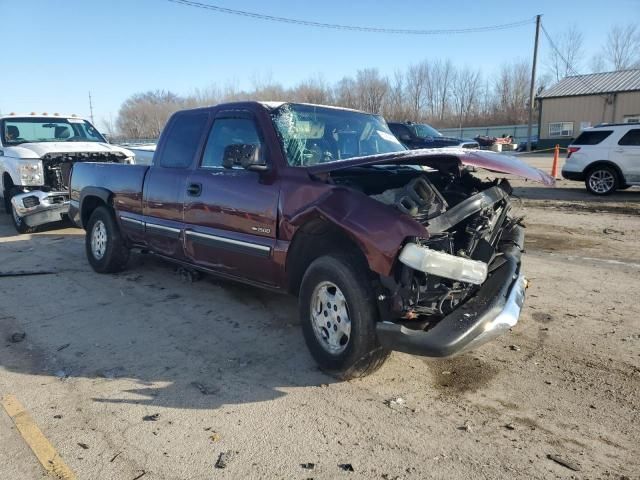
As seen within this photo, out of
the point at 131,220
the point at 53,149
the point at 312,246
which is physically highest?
the point at 53,149

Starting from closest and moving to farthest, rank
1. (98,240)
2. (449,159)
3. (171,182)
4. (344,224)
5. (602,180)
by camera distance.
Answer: (344,224) → (449,159) → (171,182) → (98,240) → (602,180)

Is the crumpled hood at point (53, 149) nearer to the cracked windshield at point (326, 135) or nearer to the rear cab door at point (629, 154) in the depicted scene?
the cracked windshield at point (326, 135)

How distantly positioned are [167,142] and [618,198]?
1170cm

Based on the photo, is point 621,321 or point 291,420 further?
point 621,321

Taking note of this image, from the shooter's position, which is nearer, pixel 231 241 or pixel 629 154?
pixel 231 241

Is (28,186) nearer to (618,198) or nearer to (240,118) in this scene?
(240,118)

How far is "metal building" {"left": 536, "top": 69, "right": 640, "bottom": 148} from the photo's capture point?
1447 inches

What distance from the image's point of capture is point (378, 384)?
3.68 metres

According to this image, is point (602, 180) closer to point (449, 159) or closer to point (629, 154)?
point (629, 154)

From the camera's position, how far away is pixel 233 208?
14.7 ft

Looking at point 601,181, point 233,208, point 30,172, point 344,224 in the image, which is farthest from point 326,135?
point 601,181

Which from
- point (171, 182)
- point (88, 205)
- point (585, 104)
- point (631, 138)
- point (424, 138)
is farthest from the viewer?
point (585, 104)

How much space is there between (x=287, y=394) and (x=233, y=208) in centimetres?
168

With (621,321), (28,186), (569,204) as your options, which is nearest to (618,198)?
(569,204)
